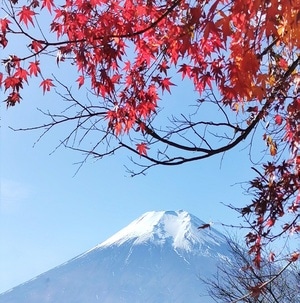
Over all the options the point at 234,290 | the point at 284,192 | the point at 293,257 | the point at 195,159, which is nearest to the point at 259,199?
the point at 284,192

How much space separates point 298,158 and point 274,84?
0.76 m

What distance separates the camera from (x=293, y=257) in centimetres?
518

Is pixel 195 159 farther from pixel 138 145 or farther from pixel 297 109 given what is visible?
pixel 297 109

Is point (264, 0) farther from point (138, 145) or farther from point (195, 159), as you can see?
point (138, 145)

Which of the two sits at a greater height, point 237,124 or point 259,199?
point 237,124

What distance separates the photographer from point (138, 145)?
14.5ft

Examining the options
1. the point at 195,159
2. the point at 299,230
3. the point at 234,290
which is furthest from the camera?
the point at 234,290

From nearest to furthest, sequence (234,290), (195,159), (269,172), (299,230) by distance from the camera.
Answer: (195,159)
(269,172)
(299,230)
(234,290)

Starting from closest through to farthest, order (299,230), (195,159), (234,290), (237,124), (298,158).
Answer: (195,159)
(237,124)
(298,158)
(299,230)
(234,290)

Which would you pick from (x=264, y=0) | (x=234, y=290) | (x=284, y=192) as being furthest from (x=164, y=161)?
(x=234, y=290)

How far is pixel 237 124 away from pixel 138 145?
2.63 feet

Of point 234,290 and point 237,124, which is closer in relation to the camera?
point 237,124

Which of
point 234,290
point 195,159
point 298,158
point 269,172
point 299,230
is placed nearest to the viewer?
point 195,159

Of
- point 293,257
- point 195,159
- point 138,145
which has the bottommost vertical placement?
point 293,257
